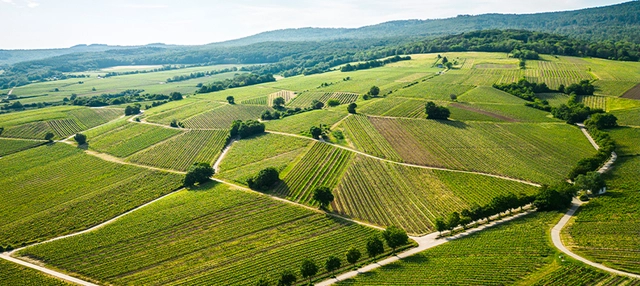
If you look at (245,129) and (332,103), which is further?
(332,103)

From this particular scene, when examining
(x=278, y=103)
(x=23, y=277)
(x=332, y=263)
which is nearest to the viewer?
(x=332, y=263)

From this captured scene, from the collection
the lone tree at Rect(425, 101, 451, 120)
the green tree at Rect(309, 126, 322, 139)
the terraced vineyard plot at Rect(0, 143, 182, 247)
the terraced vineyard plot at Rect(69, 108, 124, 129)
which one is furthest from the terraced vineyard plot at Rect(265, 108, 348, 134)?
the terraced vineyard plot at Rect(69, 108, 124, 129)

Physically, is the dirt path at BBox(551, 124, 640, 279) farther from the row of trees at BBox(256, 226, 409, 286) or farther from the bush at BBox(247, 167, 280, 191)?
the bush at BBox(247, 167, 280, 191)

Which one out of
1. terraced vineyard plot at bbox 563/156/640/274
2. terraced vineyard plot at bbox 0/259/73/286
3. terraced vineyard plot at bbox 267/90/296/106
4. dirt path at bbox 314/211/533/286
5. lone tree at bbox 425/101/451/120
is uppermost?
terraced vineyard plot at bbox 267/90/296/106

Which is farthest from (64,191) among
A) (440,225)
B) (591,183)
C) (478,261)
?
(591,183)

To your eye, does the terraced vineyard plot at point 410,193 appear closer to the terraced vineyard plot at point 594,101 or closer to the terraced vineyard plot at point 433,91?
the terraced vineyard plot at point 433,91

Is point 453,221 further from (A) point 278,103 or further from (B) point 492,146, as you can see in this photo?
(A) point 278,103

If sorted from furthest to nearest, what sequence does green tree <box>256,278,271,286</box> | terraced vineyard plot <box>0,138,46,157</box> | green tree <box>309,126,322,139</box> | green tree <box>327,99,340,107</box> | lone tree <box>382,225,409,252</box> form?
green tree <box>327,99,340,107</box> → terraced vineyard plot <box>0,138,46,157</box> → green tree <box>309,126,322,139</box> → lone tree <box>382,225,409,252</box> → green tree <box>256,278,271,286</box>
